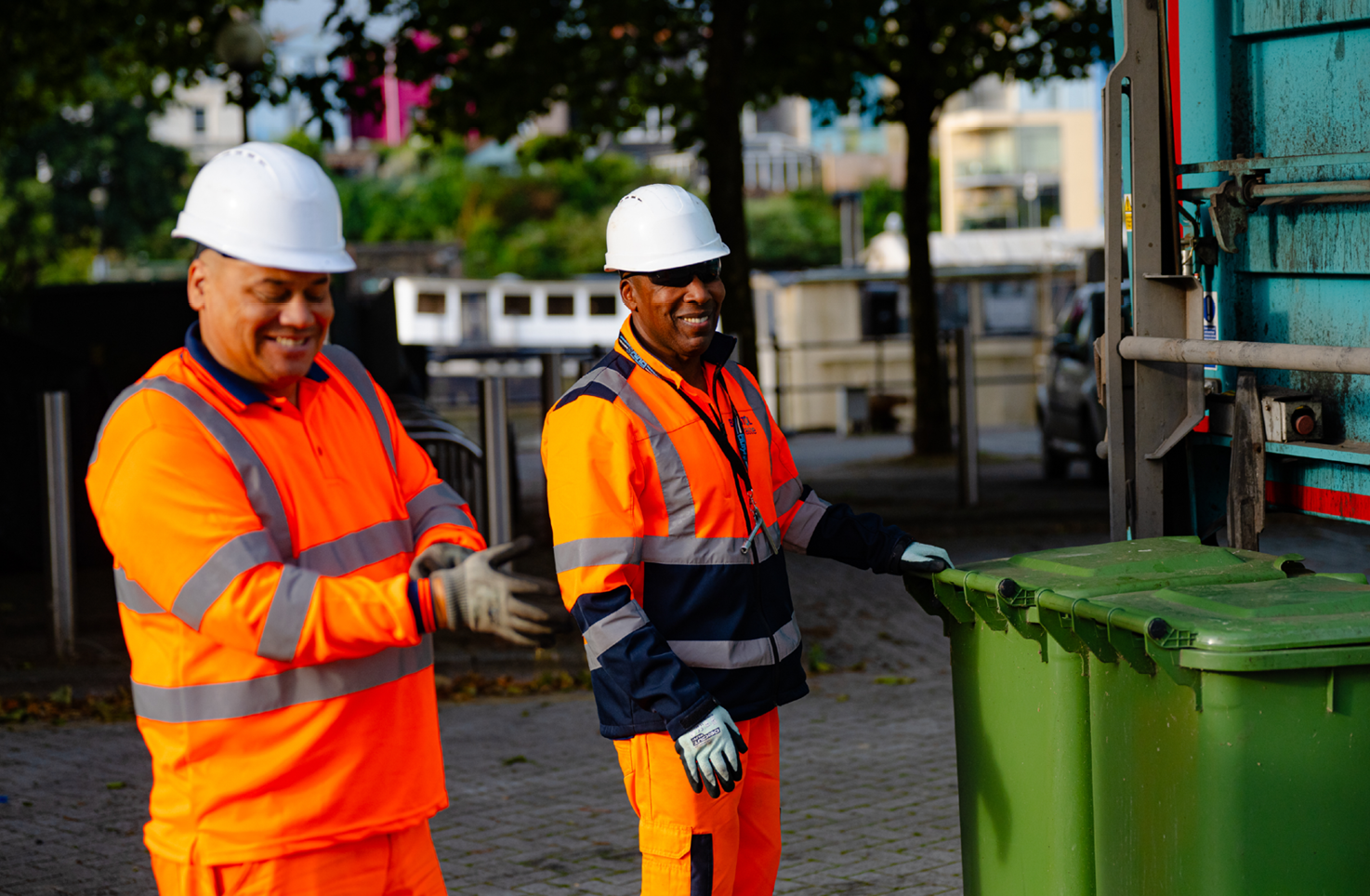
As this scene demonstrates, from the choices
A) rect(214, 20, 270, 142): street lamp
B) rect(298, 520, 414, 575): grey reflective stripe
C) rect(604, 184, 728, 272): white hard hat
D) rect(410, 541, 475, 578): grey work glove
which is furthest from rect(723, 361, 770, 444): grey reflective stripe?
rect(214, 20, 270, 142): street lamp

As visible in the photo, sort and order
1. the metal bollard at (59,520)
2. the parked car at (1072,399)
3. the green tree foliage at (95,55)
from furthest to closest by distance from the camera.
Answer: the parked car at (1072,399) < the green tree foliage at (95,55) < the metal bollard at (59,520)

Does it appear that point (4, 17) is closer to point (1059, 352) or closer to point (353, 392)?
point (1059, 352)

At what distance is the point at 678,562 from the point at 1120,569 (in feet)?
2.90

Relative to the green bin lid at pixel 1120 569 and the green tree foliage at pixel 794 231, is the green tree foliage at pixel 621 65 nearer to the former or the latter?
the green bin lid at pixel 1120 569

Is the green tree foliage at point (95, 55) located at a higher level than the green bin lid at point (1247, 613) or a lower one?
higher

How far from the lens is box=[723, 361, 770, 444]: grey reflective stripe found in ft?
11.2

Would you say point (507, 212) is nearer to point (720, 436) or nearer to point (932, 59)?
point (932, 59)

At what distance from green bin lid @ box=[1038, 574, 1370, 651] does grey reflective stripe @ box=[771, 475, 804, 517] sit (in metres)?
0.74

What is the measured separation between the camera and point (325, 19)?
12.4 metres

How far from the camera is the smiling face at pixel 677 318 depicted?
127 inches

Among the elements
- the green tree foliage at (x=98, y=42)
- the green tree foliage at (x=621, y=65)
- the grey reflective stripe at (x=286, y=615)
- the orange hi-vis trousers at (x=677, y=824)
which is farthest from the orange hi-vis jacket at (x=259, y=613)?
the green tree foliage at (x=98, y=42)

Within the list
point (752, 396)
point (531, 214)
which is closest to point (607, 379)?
point (752, 396)

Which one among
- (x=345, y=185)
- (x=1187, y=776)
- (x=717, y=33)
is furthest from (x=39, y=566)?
(x=345, y=185)

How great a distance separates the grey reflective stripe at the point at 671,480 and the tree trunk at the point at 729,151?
826 cm
